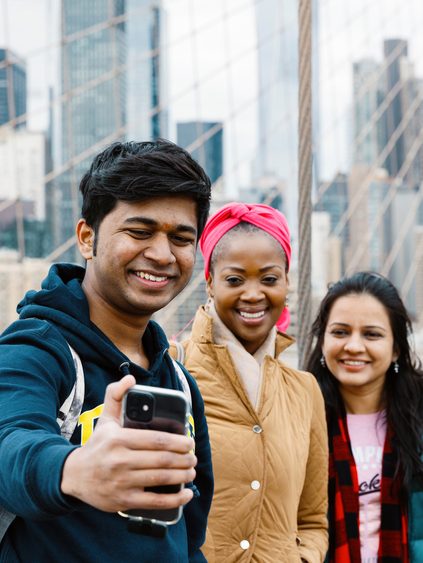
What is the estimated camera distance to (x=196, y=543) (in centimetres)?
95

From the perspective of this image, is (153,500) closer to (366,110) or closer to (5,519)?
(5,519)

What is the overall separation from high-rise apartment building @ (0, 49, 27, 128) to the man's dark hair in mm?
5812

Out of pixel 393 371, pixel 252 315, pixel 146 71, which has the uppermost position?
pixel 146 71

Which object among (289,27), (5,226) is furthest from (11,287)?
(289,27)

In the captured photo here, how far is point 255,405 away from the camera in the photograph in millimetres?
1283

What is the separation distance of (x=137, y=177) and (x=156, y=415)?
0.31m

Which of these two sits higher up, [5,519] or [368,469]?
[5,519]

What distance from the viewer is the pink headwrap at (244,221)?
52.0 inches

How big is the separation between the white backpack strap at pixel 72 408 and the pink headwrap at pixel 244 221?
60cm

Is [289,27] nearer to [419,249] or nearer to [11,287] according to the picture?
[419,249]

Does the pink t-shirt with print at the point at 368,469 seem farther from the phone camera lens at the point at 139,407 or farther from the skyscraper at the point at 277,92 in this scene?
the skyscraper at the point at 277,92

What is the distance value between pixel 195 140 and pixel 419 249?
10.5 ft

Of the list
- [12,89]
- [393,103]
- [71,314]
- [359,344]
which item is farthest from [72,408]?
[393,103]

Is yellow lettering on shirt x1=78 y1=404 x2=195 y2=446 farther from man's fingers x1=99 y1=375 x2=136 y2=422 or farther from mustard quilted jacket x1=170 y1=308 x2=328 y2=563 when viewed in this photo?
mustard quilted jacket x1=170 y1=308 x2=328 y2=563
